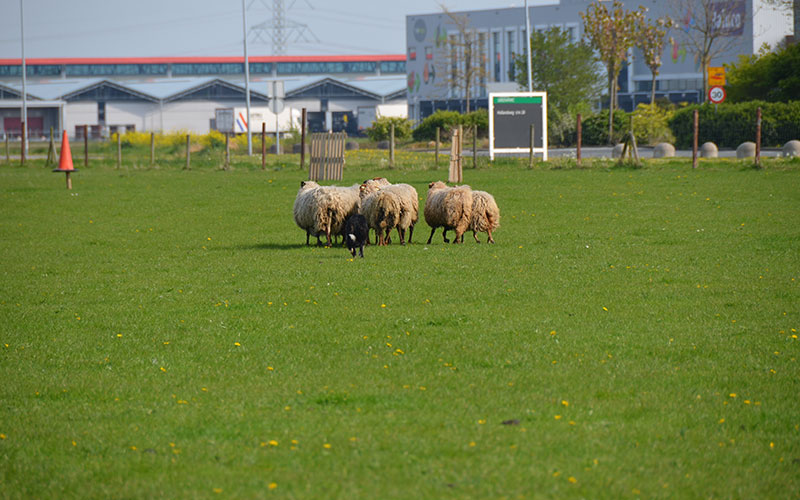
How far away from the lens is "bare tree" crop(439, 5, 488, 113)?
70.8 m

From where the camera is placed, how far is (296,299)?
455 inches

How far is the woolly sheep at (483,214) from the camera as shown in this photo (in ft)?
55.3

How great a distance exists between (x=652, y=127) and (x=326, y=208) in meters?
35.5

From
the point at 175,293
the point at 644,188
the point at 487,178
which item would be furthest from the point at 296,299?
the point at 487,178

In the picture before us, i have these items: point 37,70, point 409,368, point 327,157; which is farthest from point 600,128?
point 37,70

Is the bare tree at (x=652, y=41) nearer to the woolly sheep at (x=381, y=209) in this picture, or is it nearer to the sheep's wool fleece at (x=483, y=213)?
the sheep's wool fleece at (x=483, y=213)

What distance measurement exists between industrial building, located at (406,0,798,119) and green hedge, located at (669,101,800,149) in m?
19.1

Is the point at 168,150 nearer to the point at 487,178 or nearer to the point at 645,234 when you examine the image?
the point at 487,178

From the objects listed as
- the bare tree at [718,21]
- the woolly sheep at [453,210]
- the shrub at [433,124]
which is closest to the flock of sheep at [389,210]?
the woolly sheep at [453,210]

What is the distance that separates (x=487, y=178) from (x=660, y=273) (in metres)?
17.6

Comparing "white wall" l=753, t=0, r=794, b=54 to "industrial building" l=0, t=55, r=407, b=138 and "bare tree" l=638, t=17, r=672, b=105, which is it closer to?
"bare tree" l=638, t=17, r=672, b=105

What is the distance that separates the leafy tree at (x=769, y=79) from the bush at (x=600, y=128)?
19.5ft

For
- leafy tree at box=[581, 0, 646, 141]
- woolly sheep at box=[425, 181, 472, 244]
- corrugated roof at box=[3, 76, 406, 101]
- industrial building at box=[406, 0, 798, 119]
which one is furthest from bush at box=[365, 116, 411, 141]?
woolly sheep at box=[425, 181, 472, 244]

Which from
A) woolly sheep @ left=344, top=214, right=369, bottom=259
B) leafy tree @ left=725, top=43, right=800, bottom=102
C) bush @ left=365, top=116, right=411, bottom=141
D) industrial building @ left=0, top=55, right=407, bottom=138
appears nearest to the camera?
woolly sheep @ left=344, top=214, right=369, bottom=259
